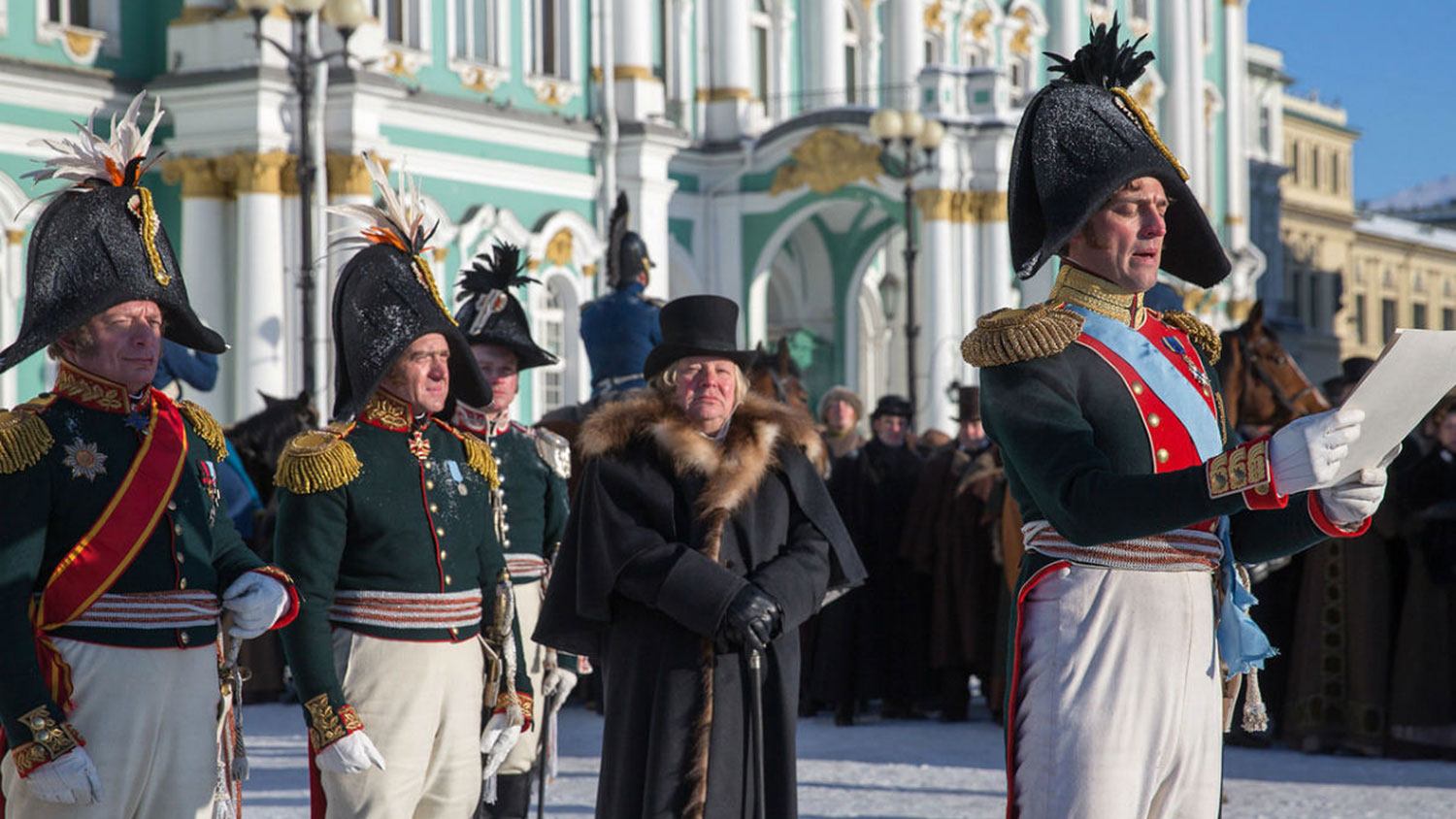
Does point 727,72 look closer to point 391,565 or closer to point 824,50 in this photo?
point 824,50

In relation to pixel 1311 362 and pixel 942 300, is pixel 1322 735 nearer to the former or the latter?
pixel 942 300

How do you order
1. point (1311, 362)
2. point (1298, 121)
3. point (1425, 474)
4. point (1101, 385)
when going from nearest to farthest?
point (1101, 385) < point (1425, 474) < point (1311, 362) < point (1298, 121)

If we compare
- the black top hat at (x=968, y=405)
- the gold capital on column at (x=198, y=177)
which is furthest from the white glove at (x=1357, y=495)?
the gold capital on column at (x=198, y=177)

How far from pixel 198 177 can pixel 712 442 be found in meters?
16.1

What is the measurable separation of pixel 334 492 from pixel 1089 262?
7.00 ft

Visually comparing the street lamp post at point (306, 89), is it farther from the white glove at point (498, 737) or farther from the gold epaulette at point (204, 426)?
the gold epaulette at point (204, 426)

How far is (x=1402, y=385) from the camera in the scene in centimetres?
341

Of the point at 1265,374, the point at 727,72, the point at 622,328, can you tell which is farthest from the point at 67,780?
the point at 727,72

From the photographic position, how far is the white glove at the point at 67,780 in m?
4.27

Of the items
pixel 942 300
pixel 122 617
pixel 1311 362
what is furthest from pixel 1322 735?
pixel 1311 362

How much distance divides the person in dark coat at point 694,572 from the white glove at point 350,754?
675 millimetres

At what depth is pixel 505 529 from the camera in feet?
22.7

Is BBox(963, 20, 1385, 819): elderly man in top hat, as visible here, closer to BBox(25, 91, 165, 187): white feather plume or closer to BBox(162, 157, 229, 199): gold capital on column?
BBox(25, 91, 165, 187): white feather plume

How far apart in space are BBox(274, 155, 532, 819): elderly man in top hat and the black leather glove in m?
0.73
